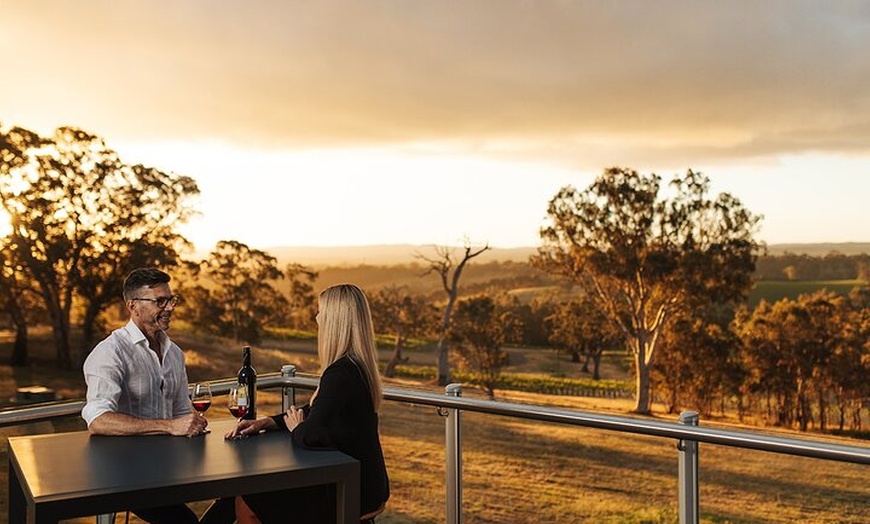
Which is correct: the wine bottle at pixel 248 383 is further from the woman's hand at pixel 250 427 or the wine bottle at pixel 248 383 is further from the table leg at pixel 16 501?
the table leg at pixel 16 501

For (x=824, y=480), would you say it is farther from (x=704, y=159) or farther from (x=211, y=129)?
(x=211, y=129)

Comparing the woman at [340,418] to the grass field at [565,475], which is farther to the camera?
the grass field at [565,475]

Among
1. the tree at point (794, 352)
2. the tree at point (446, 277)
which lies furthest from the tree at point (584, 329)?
the tree at point (794, 352)

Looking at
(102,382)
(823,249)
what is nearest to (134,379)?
(102,382)

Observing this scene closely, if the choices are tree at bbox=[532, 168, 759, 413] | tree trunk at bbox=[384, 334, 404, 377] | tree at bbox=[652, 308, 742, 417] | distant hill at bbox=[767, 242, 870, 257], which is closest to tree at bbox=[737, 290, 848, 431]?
tree at bbox=[652, 308, 742, 417]

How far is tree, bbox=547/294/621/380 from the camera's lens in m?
30.4

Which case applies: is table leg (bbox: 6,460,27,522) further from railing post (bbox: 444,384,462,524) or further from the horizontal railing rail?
railing post (bbox: 444,384,462,524)

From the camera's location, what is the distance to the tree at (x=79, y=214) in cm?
2550

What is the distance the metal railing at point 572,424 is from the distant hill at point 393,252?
87.3 ft

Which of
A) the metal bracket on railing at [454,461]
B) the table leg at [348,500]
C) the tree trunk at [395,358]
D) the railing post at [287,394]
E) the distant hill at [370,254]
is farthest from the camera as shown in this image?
the tree trunk at [395,358]

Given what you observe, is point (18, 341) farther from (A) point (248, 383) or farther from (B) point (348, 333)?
(B) point (348, 333)

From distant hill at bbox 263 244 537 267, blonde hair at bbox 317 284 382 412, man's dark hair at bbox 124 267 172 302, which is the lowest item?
blonde hair at bbox 317 284 382 412

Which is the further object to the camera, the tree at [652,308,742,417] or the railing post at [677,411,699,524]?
the tree at [652,308,742,417]

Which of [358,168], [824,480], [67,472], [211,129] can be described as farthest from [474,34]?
[67,472]
